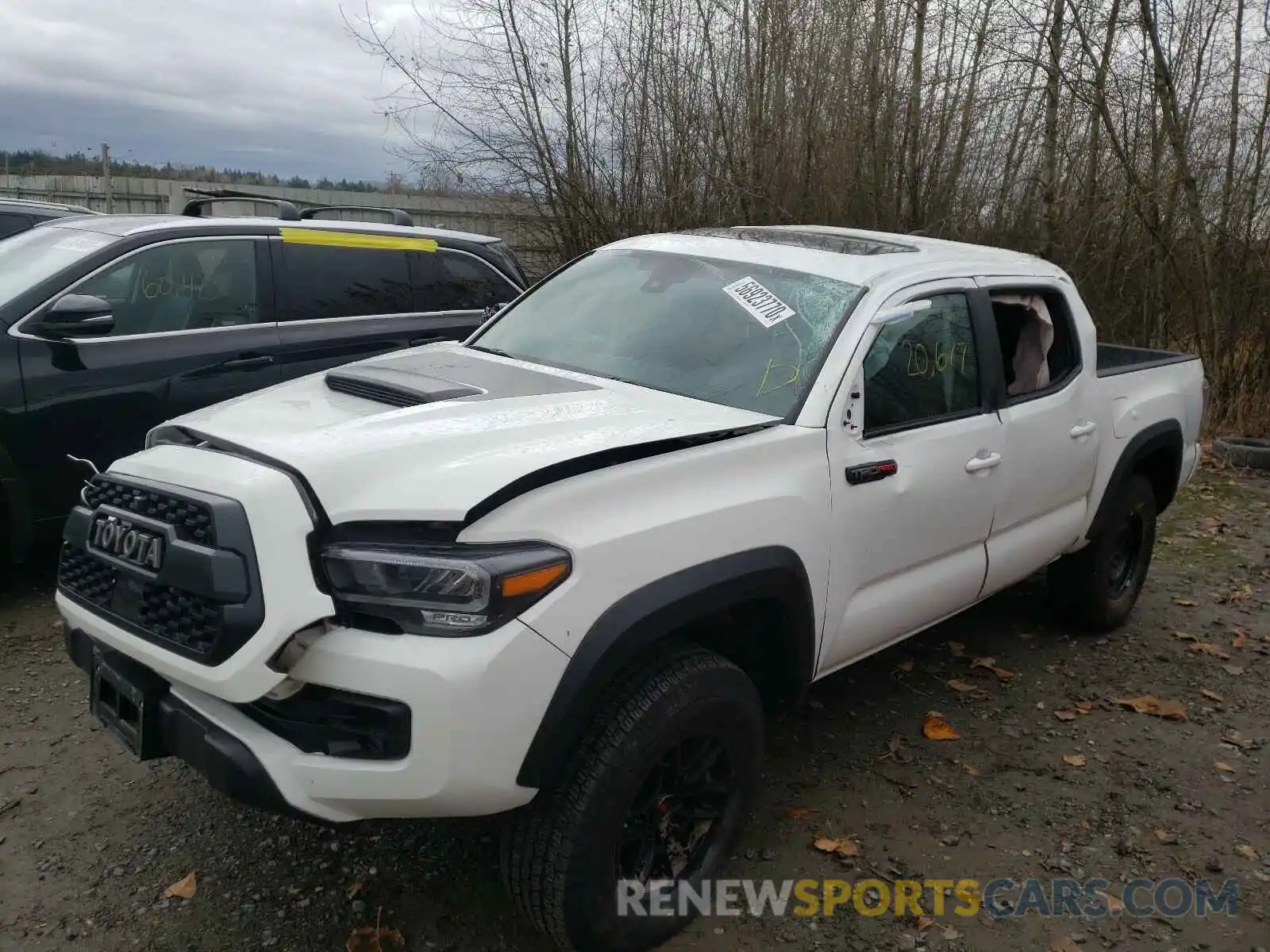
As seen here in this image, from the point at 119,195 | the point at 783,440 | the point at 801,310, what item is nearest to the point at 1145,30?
the point at 801,310

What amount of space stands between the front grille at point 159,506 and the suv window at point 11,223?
7.47 metres

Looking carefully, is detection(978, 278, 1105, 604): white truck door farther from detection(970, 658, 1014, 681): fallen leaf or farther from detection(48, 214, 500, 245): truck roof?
detection(48, 214, 500, 245): truck roof

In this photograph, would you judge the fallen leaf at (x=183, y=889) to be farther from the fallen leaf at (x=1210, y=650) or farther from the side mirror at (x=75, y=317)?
the fallen leaf at (x=1210, y=650)

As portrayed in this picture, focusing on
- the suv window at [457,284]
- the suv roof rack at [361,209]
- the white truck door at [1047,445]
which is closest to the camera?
the white truck door at [1047,445]

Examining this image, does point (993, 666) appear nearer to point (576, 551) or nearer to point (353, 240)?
point (576, 551)

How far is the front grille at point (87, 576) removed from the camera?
247 centimetres

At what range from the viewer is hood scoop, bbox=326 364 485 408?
2.77 metres

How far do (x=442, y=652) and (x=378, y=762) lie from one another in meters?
0.28

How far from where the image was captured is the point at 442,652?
2.06 meters

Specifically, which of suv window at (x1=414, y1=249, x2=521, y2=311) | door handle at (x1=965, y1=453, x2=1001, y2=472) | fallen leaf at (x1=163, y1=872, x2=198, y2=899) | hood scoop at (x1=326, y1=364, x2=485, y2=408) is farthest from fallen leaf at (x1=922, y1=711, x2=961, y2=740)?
suv window at (x1=414, y1=249, x2=521, y2=311)

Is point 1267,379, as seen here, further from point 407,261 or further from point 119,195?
point 119,195

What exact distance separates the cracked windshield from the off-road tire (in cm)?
216

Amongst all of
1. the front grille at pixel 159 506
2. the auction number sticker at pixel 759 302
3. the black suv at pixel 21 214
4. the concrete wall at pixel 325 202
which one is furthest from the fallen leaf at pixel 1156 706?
the black suv at pixel 21 214

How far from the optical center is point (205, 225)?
5164 mm
